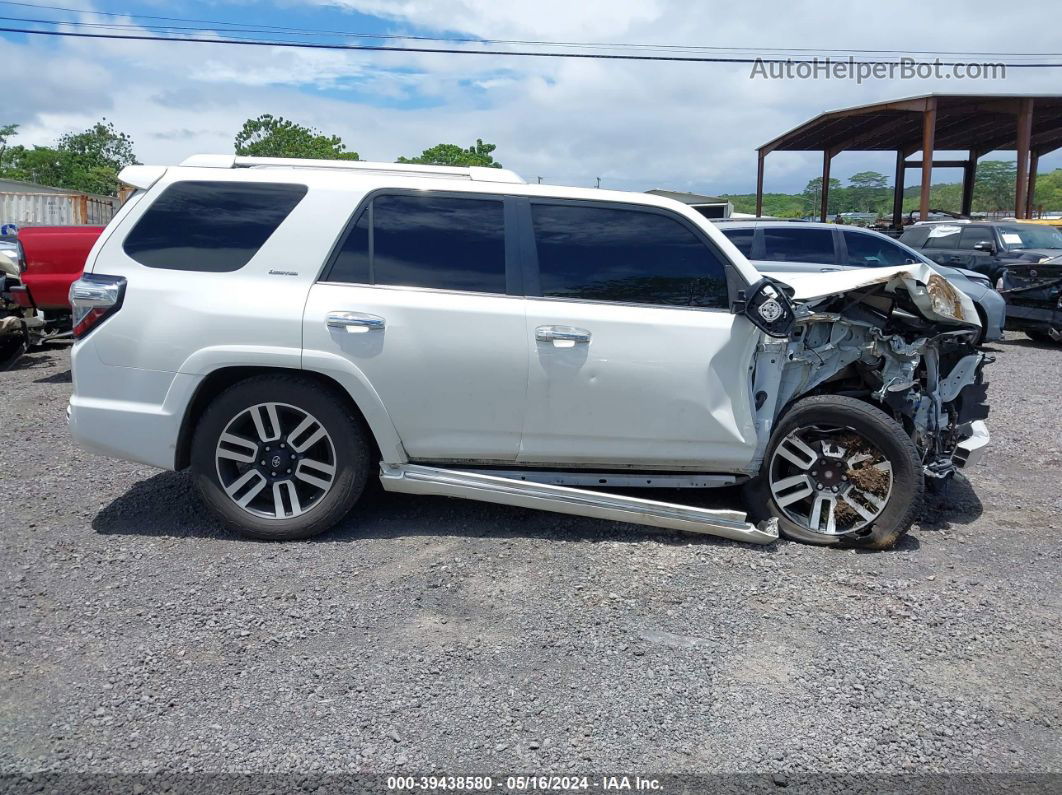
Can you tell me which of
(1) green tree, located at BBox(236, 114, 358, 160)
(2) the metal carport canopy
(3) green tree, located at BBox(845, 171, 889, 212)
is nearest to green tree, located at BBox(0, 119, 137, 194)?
(1) green tree, located at BBox(236, 114, 358, 160)

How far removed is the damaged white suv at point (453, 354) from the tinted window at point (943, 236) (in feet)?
41.4

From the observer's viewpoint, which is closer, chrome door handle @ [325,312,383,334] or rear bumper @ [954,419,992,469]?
chrome door handle @ [325,312,383,334]

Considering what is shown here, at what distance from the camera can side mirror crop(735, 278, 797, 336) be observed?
454cm

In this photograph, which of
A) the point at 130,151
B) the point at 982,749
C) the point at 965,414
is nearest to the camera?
the point at 982,749

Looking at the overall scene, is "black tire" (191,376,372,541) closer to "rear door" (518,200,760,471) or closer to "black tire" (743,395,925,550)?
"rear door" (518,200,760,471)

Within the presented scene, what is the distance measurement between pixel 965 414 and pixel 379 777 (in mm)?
4082

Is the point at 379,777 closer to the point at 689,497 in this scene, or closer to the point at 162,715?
the point at 162,715

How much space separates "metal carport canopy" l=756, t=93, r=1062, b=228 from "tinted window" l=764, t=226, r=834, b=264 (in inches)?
665

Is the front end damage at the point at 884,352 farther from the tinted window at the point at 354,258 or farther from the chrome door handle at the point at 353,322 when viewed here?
the tinted window at the point at 354,258

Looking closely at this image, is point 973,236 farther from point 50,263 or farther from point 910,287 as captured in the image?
point 50,263

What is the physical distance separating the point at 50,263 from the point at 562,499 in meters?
7.79

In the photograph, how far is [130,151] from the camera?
62812mm

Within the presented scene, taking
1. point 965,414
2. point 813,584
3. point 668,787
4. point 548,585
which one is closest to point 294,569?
point 548,585

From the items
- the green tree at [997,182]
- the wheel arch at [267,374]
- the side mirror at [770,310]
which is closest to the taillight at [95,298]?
the wheel arch at [267,374]
